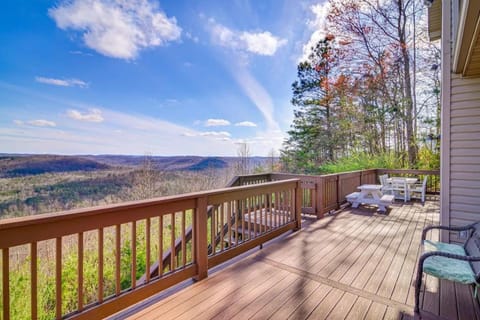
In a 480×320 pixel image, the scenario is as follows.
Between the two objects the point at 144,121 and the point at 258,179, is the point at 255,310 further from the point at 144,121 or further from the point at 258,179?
the point at 144,121

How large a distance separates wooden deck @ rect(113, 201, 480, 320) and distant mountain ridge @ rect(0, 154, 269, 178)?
28.0 feet

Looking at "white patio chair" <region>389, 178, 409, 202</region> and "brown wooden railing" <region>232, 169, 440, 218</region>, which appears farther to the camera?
"white patio chair" <region>389, 178, 409, 202</region>

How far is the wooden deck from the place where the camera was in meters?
2.07

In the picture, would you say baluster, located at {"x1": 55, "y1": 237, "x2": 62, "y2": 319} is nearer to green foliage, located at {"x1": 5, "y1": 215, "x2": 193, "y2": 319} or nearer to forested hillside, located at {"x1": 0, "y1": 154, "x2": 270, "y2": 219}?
green foliage, located at {"x1": 5, "y1": 215, "x2": 193, "y2": 319}

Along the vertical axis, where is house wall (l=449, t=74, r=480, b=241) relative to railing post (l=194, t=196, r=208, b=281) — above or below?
above

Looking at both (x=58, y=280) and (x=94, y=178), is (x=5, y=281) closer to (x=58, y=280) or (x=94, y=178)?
(x=58, y=280)

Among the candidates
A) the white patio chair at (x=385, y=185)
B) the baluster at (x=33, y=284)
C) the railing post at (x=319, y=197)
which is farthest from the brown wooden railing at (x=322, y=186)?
the baluster at (x=33, y=284)

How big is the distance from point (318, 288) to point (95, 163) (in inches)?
426

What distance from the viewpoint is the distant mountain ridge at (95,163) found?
805cm

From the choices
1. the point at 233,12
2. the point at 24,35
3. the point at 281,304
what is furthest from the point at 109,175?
the point at 281,304

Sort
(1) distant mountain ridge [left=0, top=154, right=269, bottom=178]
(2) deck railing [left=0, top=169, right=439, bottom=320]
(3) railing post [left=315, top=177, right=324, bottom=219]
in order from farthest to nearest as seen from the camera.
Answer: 1. (1) distant mountain ridge [left=0, top=154, right=269, bottom=178]
2. (3) railing post [left=315, top=177, right=324, bottom=219]
3. (2) deck railing [left=0, top=169, right=439, bottom=320]

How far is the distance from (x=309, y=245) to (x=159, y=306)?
2391 millimetres

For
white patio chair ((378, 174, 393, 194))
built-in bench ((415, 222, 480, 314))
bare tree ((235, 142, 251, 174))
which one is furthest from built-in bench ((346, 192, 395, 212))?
bare tree ((235, 142, 251, 174))

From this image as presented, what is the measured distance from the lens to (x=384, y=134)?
11.5 m
